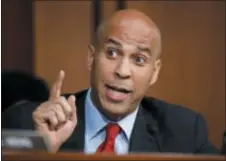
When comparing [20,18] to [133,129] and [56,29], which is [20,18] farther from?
[133,129]

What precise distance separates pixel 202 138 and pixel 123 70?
266 millimetres

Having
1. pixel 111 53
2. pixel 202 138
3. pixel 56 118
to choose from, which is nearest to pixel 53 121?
pixel 56 118

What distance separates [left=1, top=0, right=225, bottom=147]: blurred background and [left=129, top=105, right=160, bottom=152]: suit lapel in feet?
0.20

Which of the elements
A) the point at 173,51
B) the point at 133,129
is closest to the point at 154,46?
the point at 173,51

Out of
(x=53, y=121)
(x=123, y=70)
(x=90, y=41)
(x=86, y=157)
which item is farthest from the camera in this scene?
(x=90, y=41)

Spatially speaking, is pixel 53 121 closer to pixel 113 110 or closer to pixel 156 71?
pixel 113 110

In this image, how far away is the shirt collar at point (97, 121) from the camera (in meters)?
1.74

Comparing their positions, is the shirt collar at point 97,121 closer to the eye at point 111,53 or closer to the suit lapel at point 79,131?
the suit lapel at point 79,131

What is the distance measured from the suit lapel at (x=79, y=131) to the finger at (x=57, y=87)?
61 millimetres

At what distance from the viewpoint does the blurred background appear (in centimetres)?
179

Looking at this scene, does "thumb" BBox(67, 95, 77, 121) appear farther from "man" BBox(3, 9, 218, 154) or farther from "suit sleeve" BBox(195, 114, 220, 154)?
"suit sleeve" BBox(195, 114, 220, 154)


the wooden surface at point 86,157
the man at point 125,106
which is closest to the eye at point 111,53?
the man at point 125,106

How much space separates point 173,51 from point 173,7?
0.12 metres

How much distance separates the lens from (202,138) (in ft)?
5.81
